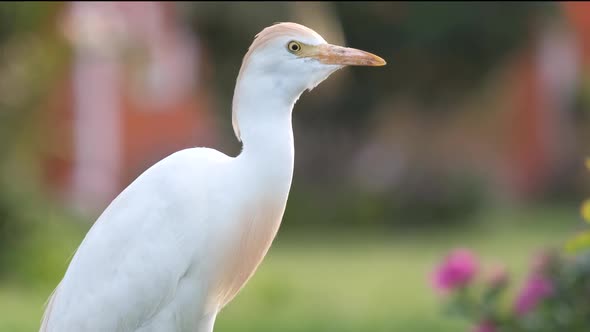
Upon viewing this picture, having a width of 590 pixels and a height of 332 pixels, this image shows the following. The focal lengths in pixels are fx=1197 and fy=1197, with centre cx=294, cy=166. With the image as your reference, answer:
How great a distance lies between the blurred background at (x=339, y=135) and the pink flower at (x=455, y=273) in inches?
76.5

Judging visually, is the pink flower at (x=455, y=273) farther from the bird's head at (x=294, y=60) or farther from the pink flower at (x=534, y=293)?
the bird's head at (x=294, y=60)

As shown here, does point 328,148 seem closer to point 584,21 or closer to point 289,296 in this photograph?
point 584,21

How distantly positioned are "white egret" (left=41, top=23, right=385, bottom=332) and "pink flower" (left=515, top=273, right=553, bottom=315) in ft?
5.61

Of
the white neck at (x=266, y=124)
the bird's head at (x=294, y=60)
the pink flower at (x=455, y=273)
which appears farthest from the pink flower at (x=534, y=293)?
the bird's head at (x=294, y=60)

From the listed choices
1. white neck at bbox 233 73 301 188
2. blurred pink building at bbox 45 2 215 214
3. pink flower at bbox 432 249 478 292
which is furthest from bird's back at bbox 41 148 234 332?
blurred pink building at bbox 45 2 215 214

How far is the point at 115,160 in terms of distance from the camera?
759 inches

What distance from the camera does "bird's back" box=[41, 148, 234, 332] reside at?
3963mm

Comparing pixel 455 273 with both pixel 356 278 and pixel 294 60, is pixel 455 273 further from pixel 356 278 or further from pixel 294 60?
pixel 356 278

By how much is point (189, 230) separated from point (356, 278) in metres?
6.78

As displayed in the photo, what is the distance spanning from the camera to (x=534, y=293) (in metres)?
5.35

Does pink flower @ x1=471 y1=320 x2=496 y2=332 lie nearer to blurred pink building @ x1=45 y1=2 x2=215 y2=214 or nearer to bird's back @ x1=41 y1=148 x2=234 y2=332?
bird's back @ x1=41 y1=148 x2=234 y2=332

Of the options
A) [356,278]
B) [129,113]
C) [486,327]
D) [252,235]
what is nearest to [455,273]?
[486,327]

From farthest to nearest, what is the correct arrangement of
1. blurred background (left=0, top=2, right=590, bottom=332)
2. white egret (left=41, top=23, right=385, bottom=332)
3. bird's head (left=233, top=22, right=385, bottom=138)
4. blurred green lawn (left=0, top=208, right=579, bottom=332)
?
blurred background (left=0, top=2, right=590, bottom=332), blurred green lawn (left=0, top=208, right=579, bottom=332), white egret (left=41, top=23, right=385, bottom=332), bird's head (left=233, top=22, right=385, bottom=138)

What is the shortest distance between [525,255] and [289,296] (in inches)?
150
